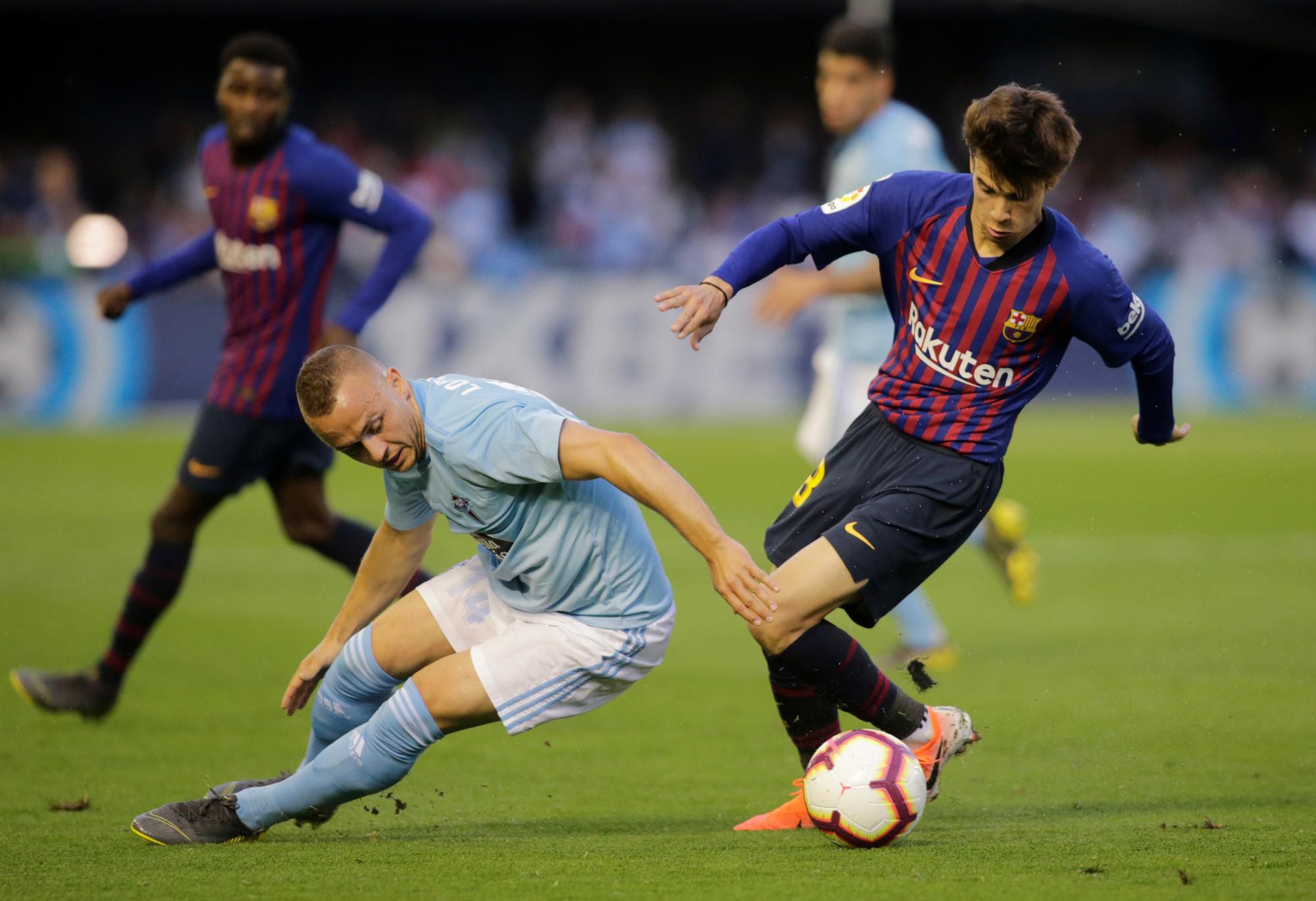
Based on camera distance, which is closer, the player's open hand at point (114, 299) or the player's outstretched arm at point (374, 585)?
the player's outstretched arm at point (374, 585)

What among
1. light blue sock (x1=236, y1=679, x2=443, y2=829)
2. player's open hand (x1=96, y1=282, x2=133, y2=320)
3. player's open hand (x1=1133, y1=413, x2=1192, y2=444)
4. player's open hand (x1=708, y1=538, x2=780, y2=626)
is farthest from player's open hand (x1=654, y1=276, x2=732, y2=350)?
player's open hand (x1=96, y1=282, x2=133, y2=320)

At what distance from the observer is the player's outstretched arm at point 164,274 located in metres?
7.10

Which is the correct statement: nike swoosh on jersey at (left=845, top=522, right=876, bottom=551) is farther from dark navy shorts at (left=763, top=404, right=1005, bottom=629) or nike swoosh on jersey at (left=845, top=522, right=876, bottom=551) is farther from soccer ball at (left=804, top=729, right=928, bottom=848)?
soccer ball at (left=804, top=729, right=928, bottom=848)

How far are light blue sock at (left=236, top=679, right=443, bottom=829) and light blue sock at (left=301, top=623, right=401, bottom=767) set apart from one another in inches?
5.6

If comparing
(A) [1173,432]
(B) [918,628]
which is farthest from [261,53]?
(A) [1173,432]

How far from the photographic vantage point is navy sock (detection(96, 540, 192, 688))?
670cm

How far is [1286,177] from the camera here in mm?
22719

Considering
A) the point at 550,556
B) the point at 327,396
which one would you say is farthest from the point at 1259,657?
the point at 327,396

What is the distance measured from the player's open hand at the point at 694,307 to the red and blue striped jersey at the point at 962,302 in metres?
0.22

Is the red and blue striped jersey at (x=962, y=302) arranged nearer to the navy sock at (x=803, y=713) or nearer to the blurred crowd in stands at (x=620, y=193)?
the navy sock at (x=803, y=713)

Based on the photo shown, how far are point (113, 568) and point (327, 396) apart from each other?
23.3ft

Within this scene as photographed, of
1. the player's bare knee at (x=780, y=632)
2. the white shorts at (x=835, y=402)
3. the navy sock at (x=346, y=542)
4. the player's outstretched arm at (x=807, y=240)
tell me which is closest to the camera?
the player's bare knee at (x=780, y=632)

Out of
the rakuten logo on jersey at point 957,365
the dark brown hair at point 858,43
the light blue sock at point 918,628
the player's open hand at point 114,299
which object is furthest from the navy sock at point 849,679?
the player's open hand at point 114,299

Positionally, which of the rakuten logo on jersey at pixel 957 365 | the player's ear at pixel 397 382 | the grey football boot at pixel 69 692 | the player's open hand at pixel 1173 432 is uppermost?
the rakuten logo on jersey at pixel 957 365
